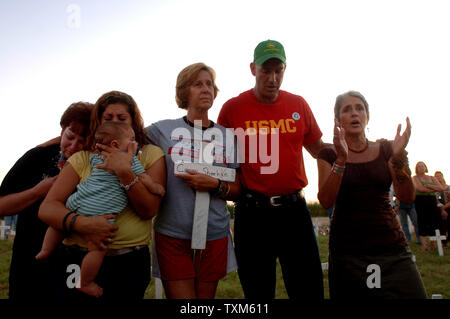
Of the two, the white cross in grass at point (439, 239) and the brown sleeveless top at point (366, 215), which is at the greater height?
the brown sleeveless top at point (366, 215)

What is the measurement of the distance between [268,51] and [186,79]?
0.81 m

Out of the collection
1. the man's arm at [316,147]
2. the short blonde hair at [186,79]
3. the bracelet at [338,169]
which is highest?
the short blonde hair at [186,79]

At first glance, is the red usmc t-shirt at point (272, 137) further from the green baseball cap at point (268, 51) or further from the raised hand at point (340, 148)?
the raised hand at point (340, 148)

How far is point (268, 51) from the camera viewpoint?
2.66 m

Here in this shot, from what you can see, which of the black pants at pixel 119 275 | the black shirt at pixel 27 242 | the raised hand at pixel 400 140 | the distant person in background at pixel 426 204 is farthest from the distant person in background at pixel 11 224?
the distant person in background at pixel 426 204

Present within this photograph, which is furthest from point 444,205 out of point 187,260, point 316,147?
point 187,260

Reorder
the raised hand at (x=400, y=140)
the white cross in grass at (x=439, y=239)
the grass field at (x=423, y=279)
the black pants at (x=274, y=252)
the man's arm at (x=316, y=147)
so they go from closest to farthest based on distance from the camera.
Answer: the raised hand at (x=400, y=140) → the black pants at (x=274, y=252) → the man's arm at (x=316, y=147) → the grass field at (x=423, y=279) → the white cross in grass at (x=439, y=239)

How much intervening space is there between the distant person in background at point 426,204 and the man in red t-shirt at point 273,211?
284 inches

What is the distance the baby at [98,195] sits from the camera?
173 cm

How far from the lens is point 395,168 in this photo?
7.59ft

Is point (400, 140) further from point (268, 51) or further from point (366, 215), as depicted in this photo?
point (268, 51)

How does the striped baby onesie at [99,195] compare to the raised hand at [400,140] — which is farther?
the raised hand at [400,140]

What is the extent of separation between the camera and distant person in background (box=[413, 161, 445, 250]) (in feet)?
26.3
